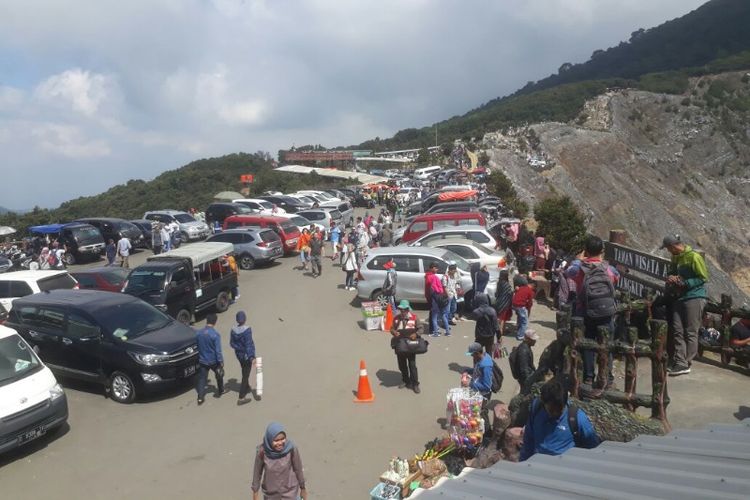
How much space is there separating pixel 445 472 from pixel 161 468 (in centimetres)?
392

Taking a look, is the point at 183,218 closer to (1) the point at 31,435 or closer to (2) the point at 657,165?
(1) the point at 31,435

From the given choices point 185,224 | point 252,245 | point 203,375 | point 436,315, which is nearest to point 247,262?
point 252,245

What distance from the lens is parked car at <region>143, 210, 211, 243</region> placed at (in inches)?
1125

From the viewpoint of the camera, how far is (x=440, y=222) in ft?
69.3

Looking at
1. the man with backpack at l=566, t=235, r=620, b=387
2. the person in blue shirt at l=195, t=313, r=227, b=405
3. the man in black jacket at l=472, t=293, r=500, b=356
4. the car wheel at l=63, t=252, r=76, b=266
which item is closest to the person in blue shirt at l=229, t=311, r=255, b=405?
the person in blue shirt at l=195, t=313, r=227, b=405

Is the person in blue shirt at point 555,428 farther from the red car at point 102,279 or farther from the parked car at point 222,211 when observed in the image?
the parked car at point 222,211

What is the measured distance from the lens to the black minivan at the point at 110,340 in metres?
9.73

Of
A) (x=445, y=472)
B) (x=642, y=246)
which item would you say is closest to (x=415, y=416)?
(x=445, y=472)

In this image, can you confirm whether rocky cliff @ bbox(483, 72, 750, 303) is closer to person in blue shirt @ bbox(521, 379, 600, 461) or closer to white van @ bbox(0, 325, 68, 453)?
person in blue shirt @ bbox(521, 379, 600, 461)

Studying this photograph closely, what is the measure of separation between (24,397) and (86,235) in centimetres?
1889

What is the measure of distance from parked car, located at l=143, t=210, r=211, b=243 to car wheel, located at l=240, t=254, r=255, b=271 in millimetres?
7664

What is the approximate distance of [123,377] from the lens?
32.1ft

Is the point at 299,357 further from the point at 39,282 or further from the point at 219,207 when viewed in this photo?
the point at 219,207

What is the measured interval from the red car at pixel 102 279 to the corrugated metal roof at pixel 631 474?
13.9 meters
